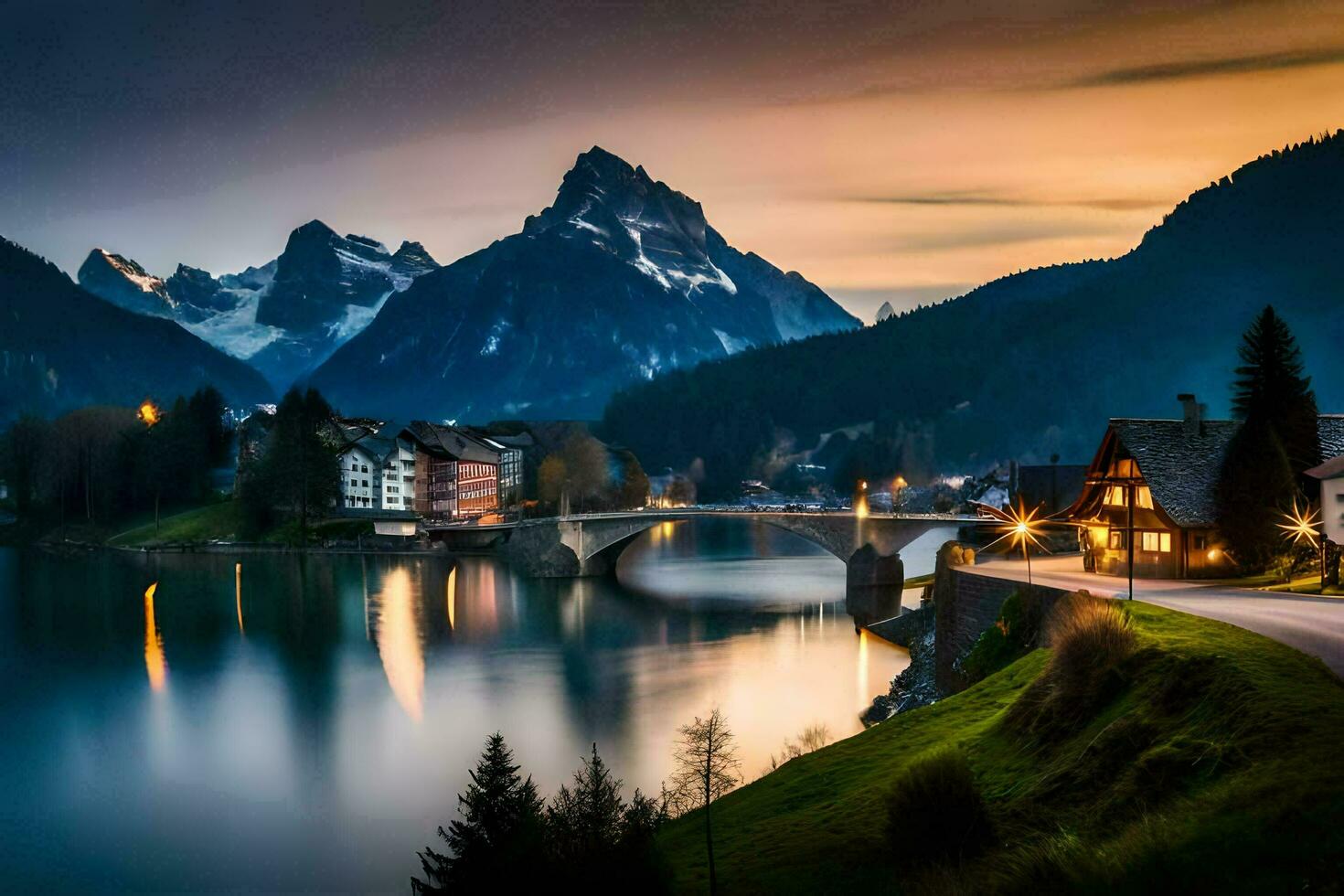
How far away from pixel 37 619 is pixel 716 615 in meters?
52.2

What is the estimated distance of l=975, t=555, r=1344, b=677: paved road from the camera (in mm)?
31297

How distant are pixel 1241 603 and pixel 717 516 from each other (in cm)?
9015

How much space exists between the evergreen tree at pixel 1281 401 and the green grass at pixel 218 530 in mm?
124322

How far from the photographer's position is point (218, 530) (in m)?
164

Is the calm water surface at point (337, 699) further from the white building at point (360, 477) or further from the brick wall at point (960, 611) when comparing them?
the white building at point (360, 477)

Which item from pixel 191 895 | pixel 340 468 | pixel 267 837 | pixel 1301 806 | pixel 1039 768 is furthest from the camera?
pixel 340 468

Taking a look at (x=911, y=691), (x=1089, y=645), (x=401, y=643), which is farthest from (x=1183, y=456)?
(x=401, y=643)

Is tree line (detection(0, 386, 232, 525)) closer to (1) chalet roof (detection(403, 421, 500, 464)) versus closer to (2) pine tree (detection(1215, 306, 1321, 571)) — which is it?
(1) chalet roof (detection(403, 421, 500, 464))

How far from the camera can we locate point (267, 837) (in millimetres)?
43969

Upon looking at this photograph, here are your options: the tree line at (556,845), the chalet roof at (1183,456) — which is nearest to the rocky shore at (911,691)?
the chalet roof at (1183,456)

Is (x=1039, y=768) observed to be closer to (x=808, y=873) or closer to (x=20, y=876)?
(x=808, y=873)

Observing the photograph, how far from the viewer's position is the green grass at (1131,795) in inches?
752

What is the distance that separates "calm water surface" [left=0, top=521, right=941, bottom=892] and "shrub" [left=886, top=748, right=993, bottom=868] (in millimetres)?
20070

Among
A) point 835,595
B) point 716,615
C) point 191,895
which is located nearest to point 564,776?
point 191,895
